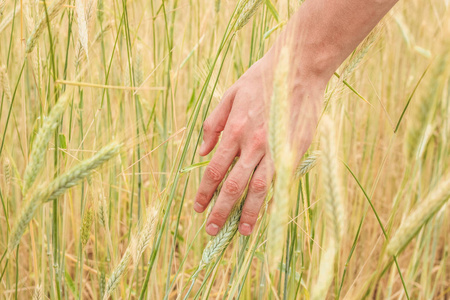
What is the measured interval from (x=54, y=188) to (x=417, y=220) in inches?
16.0

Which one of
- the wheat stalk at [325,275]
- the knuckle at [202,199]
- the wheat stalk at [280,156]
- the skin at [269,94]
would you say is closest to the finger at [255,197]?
the skin at [269,94]

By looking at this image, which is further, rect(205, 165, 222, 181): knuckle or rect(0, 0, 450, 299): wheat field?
rect(205, 165, 222, 181): knuckle

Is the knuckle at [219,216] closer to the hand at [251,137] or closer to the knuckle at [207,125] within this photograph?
the hand at [251,137]

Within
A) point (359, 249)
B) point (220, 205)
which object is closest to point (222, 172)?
point (220, 205)

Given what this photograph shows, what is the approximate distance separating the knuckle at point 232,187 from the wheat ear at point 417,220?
1.12ft

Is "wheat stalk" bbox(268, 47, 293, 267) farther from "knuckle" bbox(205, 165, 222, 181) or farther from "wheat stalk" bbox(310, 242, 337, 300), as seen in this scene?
"knuckle" bbox(205, 165, 222, 181)

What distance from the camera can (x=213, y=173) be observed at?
0.76m

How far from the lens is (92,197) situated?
73 cm

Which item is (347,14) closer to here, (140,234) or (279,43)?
(279,43)

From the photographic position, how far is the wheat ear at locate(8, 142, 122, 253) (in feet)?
1.65

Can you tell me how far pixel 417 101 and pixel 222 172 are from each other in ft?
1.28

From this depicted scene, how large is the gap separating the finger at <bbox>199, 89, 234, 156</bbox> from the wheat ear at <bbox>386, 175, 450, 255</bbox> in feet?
1.36

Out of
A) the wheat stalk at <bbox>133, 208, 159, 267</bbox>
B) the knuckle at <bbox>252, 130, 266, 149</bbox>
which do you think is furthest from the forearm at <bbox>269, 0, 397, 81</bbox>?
the wheat stalk at <bbox>133, 208, 159, 267</bbox>

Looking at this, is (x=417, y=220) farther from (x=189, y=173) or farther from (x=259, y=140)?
(x=189, y=173)
